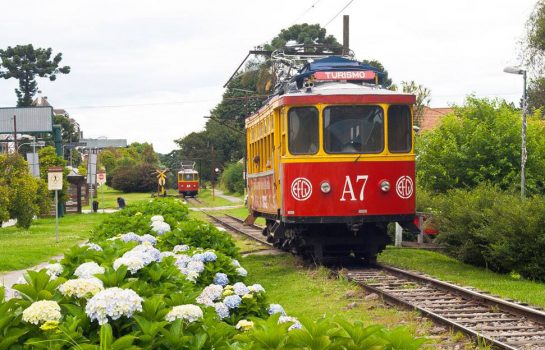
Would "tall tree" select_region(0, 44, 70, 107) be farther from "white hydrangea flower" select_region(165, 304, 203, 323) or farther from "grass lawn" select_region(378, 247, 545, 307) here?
"white hydrangea flower" select_region(165, 304, 203, 323)

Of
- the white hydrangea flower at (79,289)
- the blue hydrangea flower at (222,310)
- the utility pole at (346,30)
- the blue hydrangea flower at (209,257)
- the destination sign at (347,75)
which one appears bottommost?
the blue hydrangea flower at (222,310)

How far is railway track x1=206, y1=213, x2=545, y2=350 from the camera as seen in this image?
948 cm

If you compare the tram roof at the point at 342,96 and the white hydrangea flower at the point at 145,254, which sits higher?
the tram roof at the point at 342,96

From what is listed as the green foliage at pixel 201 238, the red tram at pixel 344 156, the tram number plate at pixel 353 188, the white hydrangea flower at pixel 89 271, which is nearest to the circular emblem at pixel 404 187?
the red tram at pixel 344 156

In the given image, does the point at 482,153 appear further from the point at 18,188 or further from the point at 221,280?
the point at 221,280

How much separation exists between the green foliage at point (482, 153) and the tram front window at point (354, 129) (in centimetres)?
907

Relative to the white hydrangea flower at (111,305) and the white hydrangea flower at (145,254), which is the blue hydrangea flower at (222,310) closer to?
the white hydrangea flower at (145,254)

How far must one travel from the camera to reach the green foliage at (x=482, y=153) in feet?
82.9

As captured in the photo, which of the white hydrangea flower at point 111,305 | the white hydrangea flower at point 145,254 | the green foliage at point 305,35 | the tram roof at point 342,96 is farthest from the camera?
the green foliage at point 305,35

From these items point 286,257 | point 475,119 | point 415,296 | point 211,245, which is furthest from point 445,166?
point 211,245

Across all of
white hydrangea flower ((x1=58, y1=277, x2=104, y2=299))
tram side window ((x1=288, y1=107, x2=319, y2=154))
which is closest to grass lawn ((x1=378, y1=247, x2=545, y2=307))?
tram side window ((x1=288, y1=107, x2=319, y2=154))

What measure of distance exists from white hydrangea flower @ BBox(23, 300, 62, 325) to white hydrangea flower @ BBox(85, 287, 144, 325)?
6.7 inches

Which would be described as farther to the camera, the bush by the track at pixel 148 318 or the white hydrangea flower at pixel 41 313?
the white hydrangea flower at pixel 41 313

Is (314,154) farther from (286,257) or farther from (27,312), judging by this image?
(27,312)
